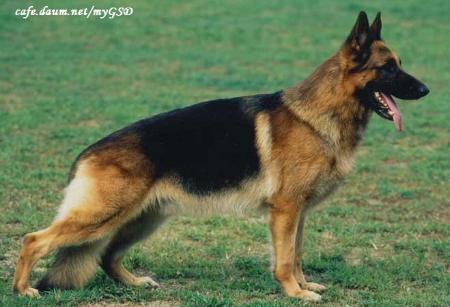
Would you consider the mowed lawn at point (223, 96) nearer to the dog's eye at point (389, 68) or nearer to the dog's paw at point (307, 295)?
the dog's paw at point (307, 295)

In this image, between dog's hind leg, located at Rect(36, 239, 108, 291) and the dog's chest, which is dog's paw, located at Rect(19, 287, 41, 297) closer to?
dog's hind leg, located at Rect(36, 239, 108, 291)

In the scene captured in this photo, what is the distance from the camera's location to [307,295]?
5910 mm

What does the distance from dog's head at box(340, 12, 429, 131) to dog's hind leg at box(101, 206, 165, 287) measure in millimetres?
1848

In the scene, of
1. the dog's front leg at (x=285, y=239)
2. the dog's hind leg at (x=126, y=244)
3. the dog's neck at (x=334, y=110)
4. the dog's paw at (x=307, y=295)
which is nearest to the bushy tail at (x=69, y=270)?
the dog's hind leg at (x=126, y=244)

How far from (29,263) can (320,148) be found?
2289 millimetres

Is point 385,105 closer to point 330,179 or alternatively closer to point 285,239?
point 330,179

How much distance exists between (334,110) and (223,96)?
7.87 m

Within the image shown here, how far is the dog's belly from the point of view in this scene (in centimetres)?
595

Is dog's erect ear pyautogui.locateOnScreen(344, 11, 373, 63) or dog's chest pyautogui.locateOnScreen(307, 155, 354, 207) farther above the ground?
dog's erect ear pyautogui.locateOnScreen(344, 11, 373, 63)

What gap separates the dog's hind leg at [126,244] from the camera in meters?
6.24

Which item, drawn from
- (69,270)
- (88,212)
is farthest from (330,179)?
(69,270)

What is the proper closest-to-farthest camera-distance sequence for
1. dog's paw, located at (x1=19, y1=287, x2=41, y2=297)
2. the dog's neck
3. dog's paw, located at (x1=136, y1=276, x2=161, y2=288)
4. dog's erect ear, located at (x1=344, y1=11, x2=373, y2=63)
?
dog's paw, located at (x1=19, y1=287, x2=41, y2=297)
dog's erect ear, located at (x1=344, y1=11, x2=373, y2=63)
the dog's neck
dog's paw, located at (x1=136, y1=276, x2=161, y2=288)

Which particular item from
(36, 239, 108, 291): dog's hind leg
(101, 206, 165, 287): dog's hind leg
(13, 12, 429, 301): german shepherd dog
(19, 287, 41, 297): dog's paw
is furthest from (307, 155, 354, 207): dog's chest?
(19, 287, 41, 297): dog's paw

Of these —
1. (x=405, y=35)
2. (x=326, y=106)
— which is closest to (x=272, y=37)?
(x=405, y=35)
